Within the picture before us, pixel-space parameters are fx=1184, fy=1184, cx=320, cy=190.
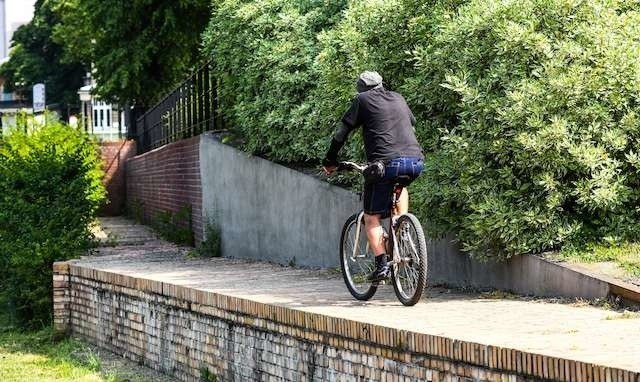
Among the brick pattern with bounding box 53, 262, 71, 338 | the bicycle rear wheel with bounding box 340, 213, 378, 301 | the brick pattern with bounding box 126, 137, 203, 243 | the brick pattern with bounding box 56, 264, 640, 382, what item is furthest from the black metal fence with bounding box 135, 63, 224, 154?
the bicycle rear wheel with bounding box 340, 213, 378, 301

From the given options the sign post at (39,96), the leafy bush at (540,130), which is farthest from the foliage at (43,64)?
the leafy bush at (540,130)

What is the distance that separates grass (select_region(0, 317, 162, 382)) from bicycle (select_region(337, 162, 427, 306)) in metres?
2.39

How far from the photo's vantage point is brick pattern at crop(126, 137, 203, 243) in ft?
59.8

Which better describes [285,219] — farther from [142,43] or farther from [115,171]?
[115,171]

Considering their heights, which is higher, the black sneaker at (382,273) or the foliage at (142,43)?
the foliage at (142,43)

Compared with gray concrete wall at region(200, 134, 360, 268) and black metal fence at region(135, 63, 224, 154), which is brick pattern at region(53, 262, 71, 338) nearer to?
gray concrete wall at region(200, 134, 360, 268)

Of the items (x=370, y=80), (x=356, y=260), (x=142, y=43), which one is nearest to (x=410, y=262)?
(x=356, y=260)

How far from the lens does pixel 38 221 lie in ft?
50.7

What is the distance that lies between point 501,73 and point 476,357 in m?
Answer: 3.62

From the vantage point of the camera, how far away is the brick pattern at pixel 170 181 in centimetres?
1822

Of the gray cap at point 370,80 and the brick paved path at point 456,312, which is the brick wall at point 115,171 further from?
the gray cap at point 370,80

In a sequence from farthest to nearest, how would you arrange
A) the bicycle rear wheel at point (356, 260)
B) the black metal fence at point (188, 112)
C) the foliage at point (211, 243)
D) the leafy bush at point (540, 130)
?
the black metal fence at point (188, 112)
the foliage at point (211, 243)
the bicycle rear wheel at point (356, 260)
the leafy bush at point (540, 130)

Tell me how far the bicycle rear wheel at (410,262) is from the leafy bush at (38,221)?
24.4 feet

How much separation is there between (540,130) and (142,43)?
1934 cm
